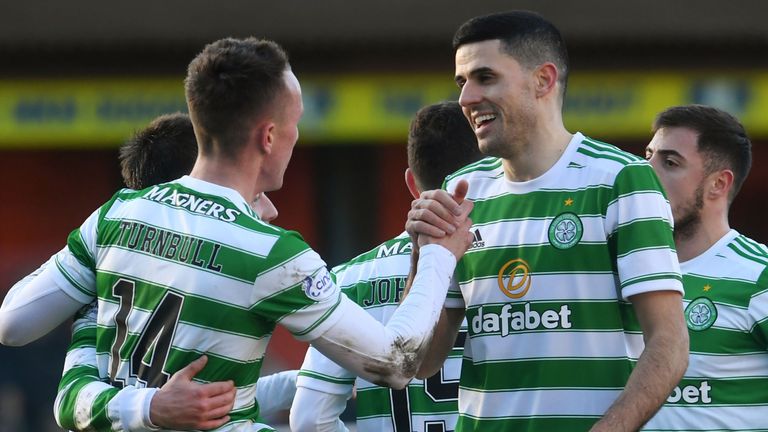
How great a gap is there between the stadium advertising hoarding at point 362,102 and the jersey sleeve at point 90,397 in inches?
349

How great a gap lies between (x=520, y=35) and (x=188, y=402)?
5.03ft

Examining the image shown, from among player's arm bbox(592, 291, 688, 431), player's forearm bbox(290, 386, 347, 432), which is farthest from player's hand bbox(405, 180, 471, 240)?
player's forearm bbox(290, 386, 347, 432)

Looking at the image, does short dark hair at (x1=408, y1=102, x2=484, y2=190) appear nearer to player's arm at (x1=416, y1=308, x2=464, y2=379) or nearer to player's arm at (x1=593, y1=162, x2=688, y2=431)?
player's arm at (x1=416, y1=308, x2=464, y2=379)

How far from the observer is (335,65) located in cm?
1296

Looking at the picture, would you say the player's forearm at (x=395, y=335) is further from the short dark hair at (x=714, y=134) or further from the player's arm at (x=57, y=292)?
the short dark hair at (x=714, y=134)

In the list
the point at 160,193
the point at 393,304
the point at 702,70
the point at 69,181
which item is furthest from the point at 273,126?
the point at 69,181

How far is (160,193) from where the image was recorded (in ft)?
12.2

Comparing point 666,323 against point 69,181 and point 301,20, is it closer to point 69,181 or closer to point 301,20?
point 301,20

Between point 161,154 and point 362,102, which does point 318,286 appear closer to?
point 161,154

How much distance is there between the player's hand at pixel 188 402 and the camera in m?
3.46

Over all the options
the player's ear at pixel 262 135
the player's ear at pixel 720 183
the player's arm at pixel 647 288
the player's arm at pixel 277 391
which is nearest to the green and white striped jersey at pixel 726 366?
the player's ear at pixel 720 183

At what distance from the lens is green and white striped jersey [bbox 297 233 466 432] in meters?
4.51

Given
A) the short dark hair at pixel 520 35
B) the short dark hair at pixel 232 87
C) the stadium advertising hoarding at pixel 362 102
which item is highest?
the stadium advertising hoarding at pixel 362 102

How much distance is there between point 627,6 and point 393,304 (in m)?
8.62
